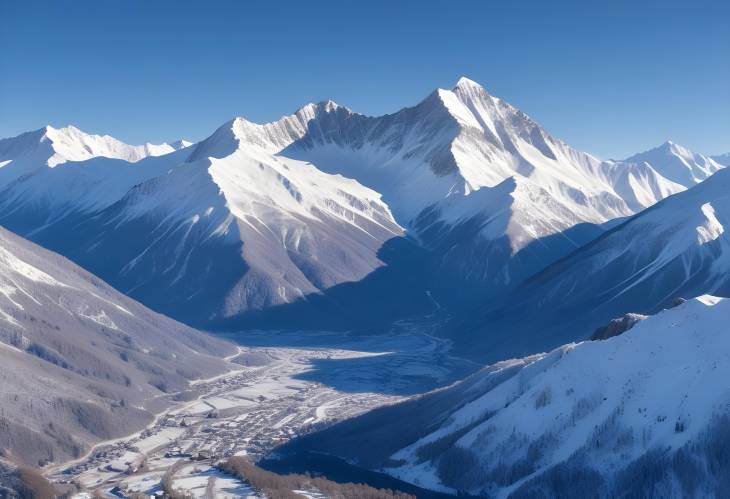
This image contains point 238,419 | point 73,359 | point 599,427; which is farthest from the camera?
point 73,359

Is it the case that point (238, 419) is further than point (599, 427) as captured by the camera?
Yes

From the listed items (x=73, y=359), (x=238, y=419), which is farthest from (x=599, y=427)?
(x=73, y=359)

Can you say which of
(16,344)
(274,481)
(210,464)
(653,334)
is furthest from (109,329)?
(653,334)

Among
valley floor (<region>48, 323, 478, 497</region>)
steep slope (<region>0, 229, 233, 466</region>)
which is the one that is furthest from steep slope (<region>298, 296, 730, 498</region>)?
steep slope (<region>0, 229, 233, 466</region>)

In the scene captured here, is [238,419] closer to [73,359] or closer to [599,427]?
[73,359]

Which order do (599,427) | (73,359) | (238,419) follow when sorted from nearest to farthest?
(599,427) → (238,419) → (73,359)

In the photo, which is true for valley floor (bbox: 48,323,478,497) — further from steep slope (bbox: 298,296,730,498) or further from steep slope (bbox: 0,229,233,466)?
steep slope (bbox: 298,296,730,498)

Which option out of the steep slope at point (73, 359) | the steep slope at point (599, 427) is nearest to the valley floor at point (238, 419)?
the steep slope at point (73, 359)

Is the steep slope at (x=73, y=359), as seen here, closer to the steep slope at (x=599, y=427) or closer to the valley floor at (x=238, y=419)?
the valley floor at (x=238, y=419)
